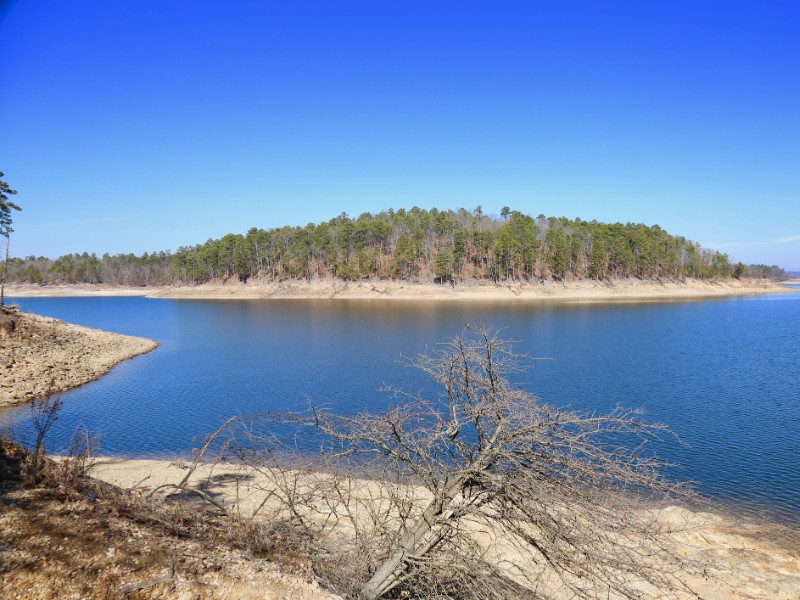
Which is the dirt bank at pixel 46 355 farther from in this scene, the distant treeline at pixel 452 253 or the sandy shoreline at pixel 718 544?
the distant treeline at pixel 452 253

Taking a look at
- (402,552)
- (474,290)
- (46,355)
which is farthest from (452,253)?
(402,552)

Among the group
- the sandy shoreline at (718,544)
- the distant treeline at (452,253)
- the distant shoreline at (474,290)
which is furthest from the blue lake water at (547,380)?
the distant treeline at (452,253)

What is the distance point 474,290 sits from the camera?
318ft

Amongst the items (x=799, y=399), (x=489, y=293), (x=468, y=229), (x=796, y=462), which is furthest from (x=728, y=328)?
(x=468, y=229)

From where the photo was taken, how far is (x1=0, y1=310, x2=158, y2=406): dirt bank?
26125 mm

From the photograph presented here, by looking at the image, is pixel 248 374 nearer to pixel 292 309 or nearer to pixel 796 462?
pixel 796 462

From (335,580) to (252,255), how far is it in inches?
4577

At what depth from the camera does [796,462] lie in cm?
1692

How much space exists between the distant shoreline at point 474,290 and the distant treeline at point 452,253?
2.86m

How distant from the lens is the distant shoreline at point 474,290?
95.9m

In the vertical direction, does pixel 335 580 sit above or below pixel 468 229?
below

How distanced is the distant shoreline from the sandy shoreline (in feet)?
259

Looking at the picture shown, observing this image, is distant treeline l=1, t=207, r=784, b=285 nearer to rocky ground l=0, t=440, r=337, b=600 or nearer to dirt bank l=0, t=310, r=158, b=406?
dirt bank l=0, t=310, r=158, b=406

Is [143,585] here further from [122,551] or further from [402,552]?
[402,552]
